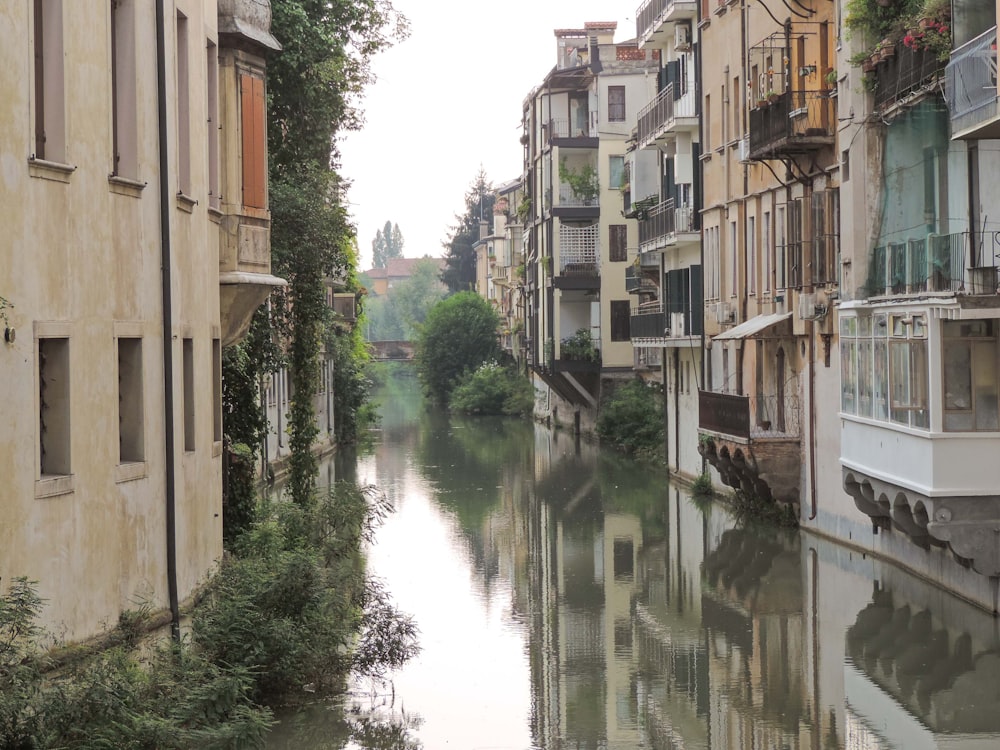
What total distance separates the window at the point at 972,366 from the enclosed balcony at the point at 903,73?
11.1 feet

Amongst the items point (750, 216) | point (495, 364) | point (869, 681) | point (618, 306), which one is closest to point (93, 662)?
point (869, 681)

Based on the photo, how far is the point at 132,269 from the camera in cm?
1590

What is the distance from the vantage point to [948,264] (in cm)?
1928

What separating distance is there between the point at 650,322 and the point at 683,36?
309 inches

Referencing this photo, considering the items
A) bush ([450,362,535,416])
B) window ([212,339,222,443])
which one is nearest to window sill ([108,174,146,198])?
window ([212,339,222,443])

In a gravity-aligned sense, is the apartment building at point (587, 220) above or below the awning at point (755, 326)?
above

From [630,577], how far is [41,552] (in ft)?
43.1

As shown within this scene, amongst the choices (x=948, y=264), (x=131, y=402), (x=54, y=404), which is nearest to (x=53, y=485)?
(x=54, y=404)

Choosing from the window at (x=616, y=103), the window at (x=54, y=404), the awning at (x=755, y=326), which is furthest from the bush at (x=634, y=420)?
the window at (x=54, y=404)

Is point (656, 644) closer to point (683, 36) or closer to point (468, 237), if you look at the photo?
point (683, 36)

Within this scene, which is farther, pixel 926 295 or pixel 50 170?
pixel 926 295

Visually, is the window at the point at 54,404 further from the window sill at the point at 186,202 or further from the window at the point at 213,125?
the window at the point at 213,125

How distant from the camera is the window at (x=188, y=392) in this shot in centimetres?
1858

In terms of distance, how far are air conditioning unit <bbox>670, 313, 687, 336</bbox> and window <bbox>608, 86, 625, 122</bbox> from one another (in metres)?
18.9
